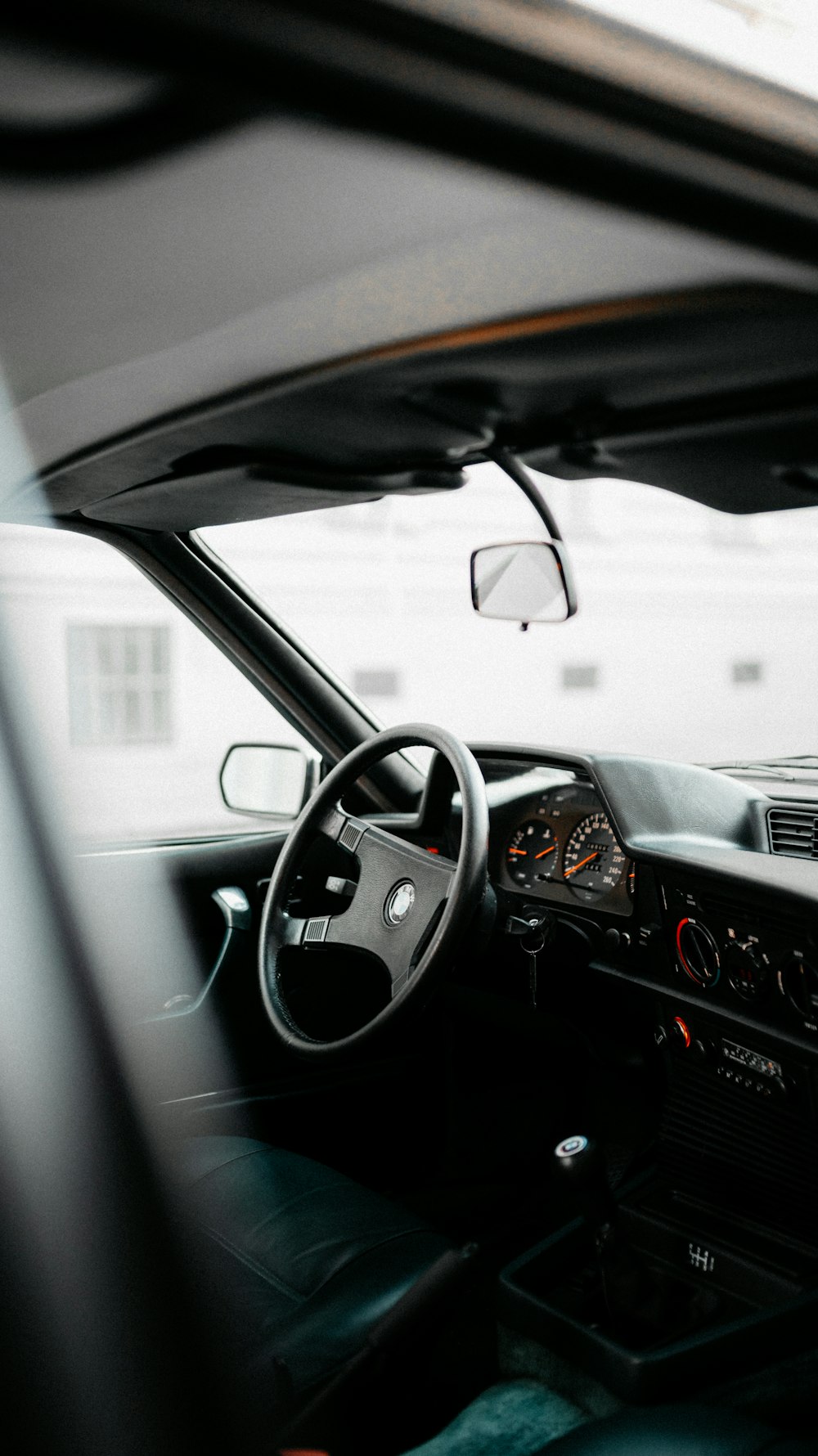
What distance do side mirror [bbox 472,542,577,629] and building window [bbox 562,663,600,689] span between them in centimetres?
432

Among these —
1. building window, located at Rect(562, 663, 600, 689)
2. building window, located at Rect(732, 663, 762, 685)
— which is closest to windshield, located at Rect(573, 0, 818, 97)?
building window, located at Rect(732, 663, 762, 685)

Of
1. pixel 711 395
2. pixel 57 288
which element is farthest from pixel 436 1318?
pixel 57 288

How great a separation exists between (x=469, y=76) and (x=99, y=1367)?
3.76 feet

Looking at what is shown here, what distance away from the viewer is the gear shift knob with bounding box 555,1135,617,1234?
2139 millimetres

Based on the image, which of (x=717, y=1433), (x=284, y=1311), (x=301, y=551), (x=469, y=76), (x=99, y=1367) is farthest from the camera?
(x=301, y=551)

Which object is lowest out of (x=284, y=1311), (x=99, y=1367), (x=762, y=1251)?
(x=762, y=1251)

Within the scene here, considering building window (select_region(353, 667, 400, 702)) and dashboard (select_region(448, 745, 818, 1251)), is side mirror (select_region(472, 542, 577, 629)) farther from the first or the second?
building window (select_region(353, 667, 400, 702))

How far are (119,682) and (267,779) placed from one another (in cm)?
162

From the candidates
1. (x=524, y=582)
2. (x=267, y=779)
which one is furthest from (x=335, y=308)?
(x=267, y=779)

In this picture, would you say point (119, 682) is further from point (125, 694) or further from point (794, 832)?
point (794, 832)

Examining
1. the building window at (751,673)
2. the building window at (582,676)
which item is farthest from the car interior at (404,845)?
the building window at (582,676)

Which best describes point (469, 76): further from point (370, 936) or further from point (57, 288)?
point (370, 936)

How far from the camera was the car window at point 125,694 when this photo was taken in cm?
269

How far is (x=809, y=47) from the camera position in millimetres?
635
